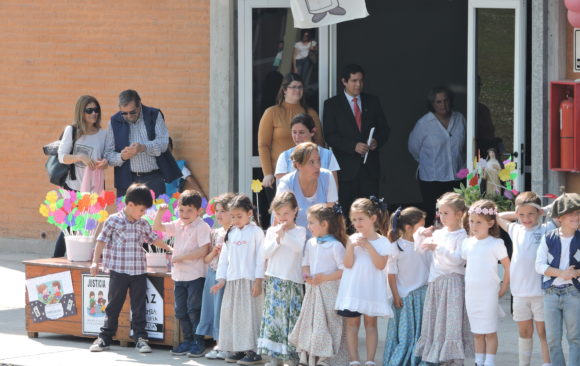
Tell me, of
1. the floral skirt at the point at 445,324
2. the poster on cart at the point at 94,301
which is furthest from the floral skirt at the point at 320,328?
the poster on cart at the point at 94,301

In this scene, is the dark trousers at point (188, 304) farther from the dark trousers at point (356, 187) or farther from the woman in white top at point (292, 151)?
the dark trousers at point (356, 187)

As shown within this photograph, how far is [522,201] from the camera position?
8.67 m

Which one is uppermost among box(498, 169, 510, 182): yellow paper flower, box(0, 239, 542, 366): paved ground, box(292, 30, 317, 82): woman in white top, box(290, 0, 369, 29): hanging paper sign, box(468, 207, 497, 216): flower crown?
box(290, 0, 369, 29): hanging paper sign

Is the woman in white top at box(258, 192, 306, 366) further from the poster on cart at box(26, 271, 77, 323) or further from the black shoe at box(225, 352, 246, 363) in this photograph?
the poster on cart at box(26, 271, 77, 323)

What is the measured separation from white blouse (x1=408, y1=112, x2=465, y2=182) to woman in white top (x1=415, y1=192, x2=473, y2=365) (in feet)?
13.4

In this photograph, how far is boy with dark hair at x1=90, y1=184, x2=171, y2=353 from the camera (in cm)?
980

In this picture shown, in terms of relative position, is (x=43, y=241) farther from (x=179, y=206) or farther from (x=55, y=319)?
(x=179, y=206)

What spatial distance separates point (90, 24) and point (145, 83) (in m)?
0.94

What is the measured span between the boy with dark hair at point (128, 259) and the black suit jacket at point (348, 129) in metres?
2.93

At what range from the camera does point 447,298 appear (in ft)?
29.2

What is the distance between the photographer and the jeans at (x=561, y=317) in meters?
8.39

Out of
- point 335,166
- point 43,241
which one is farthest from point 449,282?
point 43,241

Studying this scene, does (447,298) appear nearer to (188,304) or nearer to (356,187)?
(188,304)

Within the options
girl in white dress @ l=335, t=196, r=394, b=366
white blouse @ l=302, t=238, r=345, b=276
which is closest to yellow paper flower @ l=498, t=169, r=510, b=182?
girl in white dress @ l=335, t=196, r=394, b=366
